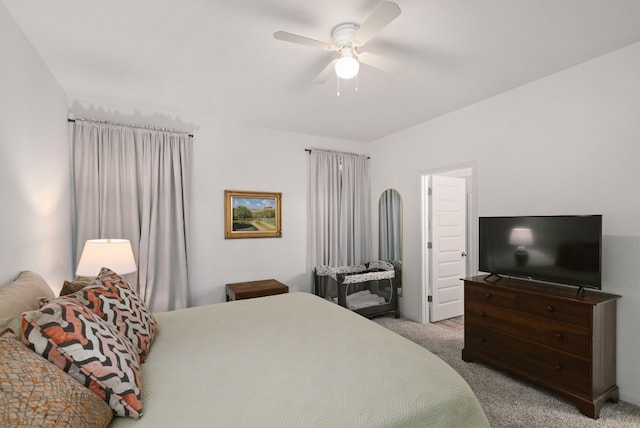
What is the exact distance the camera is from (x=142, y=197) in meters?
3.39

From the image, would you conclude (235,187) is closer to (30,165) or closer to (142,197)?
(142,197)

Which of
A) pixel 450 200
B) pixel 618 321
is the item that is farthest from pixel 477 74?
pixel 618 321

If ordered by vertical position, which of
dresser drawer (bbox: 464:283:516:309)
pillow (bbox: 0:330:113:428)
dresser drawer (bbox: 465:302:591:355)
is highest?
pillow (bbox: 0:330:113:428)

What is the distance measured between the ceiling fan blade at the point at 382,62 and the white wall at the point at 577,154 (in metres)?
1.60

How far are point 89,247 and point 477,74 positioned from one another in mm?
3648

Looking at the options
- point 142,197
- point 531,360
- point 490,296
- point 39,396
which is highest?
point 142,197

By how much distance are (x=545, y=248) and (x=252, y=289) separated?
9.75 feet

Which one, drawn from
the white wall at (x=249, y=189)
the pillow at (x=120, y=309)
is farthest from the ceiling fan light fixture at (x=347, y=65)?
the white wall at (x=249, y=189)

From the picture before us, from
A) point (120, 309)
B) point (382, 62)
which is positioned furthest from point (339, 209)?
point (120, 309)

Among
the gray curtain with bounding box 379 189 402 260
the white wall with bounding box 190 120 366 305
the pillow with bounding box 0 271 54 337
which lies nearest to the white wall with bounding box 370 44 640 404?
the gray curtain with bounding box 379 189 402 260

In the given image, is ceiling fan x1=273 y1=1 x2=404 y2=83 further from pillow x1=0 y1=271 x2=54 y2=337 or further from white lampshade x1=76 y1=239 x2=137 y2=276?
white lampshade x1=76 y1=239 x2=137 y2=276

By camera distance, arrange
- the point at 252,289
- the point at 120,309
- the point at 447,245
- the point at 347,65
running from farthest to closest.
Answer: the point at 447,245 → the point at 252,289 → the point at 347,65 → the point at 120,309

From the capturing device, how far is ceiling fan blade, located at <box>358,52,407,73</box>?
81.9 inches

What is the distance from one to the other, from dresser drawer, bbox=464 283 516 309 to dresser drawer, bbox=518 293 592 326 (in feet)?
0.26
